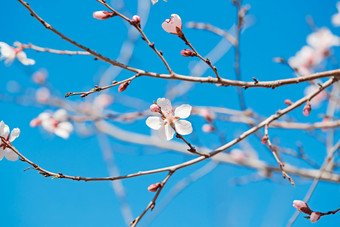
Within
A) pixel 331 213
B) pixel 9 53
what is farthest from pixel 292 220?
pixel 9 53

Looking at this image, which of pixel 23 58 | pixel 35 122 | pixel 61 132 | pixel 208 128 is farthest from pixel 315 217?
pixel 35 122

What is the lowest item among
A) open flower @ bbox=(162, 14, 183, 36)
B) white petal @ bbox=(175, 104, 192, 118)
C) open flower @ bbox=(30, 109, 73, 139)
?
white petal @ bbox=(175, 104, 192, 118)

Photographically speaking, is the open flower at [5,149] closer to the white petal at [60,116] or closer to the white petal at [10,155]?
the white petal at [10,155]

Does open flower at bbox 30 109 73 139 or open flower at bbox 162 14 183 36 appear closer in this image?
open flower at bbox 162 14 183 36

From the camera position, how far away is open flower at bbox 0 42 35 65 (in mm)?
1401

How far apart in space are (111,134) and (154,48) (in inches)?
71.1

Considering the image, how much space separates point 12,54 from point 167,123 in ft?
2.72

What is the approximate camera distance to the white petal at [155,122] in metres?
1.10

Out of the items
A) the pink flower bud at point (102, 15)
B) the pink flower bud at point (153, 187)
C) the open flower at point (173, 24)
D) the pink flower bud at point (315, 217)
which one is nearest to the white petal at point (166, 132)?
the pink flower bud at point (153, 187)

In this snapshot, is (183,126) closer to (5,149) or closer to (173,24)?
(173,24)

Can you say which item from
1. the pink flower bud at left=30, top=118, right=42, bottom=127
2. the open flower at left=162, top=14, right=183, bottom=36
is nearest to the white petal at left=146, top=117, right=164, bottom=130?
the open flower at left=162, top=14, right=183, bottom=36

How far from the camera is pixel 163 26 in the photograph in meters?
1.12

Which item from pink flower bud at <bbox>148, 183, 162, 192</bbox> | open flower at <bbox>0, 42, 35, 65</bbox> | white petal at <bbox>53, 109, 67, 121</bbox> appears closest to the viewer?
pink flower bud at <bbox>148, 183, 162, 192</bbox>

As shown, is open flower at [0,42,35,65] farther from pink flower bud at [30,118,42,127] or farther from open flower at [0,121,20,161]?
pink flower bud at [30,118,42,127]
